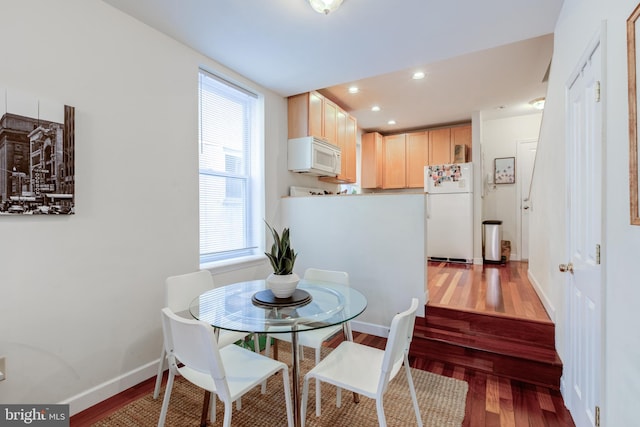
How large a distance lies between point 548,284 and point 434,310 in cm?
98

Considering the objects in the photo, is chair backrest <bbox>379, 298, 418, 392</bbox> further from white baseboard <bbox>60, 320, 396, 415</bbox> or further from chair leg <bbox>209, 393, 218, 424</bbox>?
white baseboard <bbox>60, 320, 396, 415</bbox>

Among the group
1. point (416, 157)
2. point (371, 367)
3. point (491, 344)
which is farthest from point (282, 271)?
point (416, 157)

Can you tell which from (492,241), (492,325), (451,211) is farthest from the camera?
(492,241)

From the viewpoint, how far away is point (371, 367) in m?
1.53

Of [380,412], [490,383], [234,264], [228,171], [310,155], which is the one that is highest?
[310,155]

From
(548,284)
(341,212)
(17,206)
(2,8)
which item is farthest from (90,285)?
(548,284)

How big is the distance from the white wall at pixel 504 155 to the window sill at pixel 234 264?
173 inches

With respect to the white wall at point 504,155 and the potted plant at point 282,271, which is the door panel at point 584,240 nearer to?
the potted plant at point 282,271

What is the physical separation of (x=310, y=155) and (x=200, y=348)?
259 centimetres

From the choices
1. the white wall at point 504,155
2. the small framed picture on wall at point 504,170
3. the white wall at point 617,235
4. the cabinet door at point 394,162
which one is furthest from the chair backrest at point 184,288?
the small framed picture on wall at point 504,170

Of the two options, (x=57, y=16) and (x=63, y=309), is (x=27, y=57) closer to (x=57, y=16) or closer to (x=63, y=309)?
(x=57, y=16)

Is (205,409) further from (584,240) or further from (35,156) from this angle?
(584,240)

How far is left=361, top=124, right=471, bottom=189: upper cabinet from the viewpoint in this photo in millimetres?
5165

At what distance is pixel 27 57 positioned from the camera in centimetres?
162
